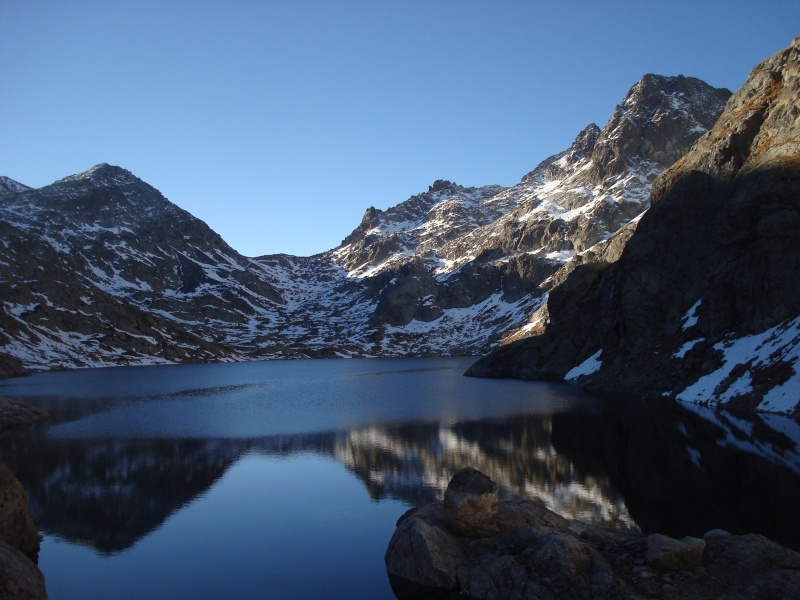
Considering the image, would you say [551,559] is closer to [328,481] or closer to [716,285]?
[328,481]

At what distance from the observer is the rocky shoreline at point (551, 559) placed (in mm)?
15859

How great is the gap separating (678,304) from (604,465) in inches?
2066

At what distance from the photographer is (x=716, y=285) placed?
2670 inches

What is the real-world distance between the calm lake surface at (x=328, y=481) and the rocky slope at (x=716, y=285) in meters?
7.69

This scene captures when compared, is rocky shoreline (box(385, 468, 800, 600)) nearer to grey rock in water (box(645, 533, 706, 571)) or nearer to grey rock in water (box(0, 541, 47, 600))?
grey rock in water (box(645, 533, 706, 571))

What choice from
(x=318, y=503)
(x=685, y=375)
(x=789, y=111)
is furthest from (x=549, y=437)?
(x=789, y=111)

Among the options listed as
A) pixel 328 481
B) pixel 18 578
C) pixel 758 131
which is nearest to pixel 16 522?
pixel 18 578

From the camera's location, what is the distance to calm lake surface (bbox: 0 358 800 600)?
72.2 feet

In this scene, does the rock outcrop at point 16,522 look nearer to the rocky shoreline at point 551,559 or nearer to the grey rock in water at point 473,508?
the rocky shoreline at point 551,559

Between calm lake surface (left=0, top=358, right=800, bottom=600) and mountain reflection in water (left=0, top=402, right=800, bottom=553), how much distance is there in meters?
0.15

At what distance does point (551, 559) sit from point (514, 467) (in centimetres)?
1994

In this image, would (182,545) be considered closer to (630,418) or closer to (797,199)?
(630,418)

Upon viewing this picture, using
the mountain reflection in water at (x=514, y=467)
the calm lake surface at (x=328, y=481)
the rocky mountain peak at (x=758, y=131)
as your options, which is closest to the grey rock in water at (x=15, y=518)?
the calm lake surface at (x=328, y=481)

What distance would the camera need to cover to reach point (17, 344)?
162m
